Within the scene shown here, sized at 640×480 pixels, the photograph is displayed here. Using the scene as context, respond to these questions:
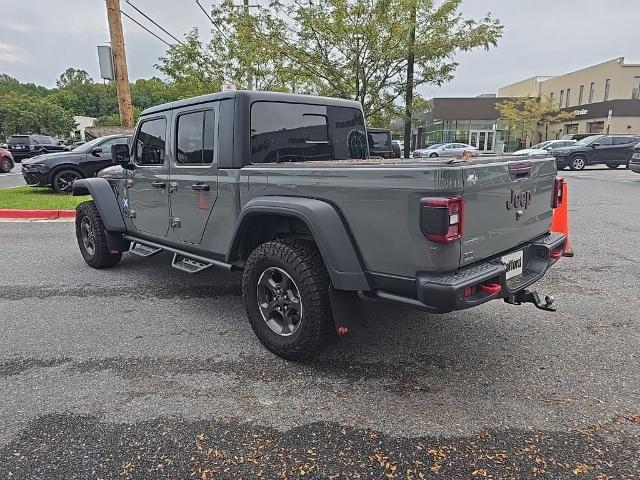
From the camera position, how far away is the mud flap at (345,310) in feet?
10.2

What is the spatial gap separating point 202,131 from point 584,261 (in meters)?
4.97

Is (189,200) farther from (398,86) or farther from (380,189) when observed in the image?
(398,86)

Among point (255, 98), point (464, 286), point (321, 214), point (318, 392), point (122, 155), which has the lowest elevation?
point (318, 392)

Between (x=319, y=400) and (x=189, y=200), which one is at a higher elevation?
(x=189, y=200)

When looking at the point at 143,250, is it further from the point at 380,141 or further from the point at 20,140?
the point at 20,140

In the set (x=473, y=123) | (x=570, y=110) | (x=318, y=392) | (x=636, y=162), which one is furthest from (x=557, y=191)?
(x=570, y=110)

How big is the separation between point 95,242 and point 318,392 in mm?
3931

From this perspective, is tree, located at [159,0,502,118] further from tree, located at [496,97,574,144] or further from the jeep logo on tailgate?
tree, located at [496,97,574,144]

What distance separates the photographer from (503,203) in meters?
3.04

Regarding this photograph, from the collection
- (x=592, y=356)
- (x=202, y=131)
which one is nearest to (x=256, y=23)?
(x=202, y=131)

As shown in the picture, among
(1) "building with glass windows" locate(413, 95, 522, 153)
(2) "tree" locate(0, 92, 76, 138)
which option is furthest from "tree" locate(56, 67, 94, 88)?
(1) "building with glass windows" locate(413, 95, 522, 153)

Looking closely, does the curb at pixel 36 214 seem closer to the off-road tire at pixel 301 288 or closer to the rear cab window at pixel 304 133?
the rear cab window at pixel 304 133

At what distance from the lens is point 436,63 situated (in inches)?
489

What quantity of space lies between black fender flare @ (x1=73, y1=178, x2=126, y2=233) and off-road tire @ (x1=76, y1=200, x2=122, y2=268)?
0.17m
